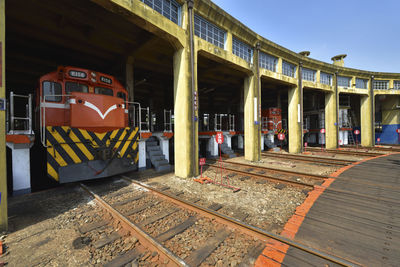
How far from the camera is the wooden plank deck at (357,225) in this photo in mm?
2464

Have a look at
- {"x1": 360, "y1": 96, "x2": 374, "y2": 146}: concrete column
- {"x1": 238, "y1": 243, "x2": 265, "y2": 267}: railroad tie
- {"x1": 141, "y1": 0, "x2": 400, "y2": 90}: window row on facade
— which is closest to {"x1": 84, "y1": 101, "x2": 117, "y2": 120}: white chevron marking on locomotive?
{"x1": 141, "y1": 0, "x2": 400, "y2": 90}: window row on facade

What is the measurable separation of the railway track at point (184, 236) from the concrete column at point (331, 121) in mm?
16906

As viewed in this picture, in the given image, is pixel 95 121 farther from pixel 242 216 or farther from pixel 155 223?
pixel 242 216

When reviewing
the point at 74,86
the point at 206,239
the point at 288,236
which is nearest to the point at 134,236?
the point at 206,239

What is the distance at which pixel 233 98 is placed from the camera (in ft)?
65.9

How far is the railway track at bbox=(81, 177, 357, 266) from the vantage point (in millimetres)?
2416

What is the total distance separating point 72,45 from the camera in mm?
7691

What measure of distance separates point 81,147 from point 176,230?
391cm

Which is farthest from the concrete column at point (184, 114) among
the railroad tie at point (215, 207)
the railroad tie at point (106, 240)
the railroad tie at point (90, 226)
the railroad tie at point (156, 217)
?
the railroad tie at point (106, 240)

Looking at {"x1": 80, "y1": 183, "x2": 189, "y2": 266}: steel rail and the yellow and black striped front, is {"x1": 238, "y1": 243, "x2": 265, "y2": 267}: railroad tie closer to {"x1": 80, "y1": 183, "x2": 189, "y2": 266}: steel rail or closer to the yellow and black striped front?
{"x1": 80, "y1": 183, "x2": 189, "y2": 266}: steel rail

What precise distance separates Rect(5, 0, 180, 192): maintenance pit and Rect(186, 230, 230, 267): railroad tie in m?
5.98

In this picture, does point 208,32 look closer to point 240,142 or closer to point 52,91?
point 52,91

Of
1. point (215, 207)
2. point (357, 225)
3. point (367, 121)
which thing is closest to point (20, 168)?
point (215, 207)

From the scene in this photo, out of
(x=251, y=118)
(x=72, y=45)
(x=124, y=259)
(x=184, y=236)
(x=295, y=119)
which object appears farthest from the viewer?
(x=295, y=119)
